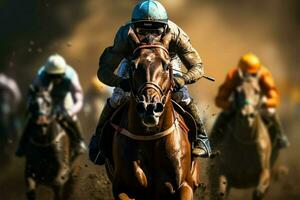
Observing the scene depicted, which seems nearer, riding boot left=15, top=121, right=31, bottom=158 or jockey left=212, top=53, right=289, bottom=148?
riding boot left=15, top=121, right=31, bottom=158

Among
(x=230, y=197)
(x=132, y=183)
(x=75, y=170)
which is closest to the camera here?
(x=132, y=183)

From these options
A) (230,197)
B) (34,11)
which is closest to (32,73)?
(34,11)

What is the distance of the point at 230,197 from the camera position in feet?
66.6

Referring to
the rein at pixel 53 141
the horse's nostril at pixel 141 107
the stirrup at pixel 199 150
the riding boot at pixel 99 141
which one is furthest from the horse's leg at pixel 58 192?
the horse's nostril at pixel 141 107

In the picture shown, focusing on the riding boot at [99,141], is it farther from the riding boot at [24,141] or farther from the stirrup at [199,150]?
the riding boot at [24,141]

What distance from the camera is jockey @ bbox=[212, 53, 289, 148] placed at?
1933cm

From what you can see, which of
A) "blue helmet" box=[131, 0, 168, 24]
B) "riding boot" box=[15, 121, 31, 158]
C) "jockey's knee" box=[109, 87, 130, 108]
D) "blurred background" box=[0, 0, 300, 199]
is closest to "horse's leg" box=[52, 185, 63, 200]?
"riding boot" box=[15, 121, 31, 158]

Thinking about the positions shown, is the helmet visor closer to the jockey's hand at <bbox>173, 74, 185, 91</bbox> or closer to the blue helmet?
the blue helmet

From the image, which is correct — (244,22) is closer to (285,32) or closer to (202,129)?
(285,32)

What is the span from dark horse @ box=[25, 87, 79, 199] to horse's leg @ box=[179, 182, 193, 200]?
6.71 metres

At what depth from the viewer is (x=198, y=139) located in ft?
42.1

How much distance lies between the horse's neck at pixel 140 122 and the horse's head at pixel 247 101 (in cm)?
669

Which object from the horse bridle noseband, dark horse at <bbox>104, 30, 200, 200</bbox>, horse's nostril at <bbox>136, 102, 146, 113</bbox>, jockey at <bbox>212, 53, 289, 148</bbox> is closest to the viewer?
horse's nostril at <bbox>136, 102, 146, 113</bbox>

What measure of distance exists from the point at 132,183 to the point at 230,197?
8.41m
